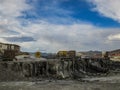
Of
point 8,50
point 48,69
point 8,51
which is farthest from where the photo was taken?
point 8,50

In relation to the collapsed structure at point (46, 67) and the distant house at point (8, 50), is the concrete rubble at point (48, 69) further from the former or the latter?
the distant house at point (8, 50)

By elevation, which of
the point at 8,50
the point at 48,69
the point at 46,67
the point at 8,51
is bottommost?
the point at 48,69

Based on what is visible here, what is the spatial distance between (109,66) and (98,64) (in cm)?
272

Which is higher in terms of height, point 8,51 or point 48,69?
point 8,51

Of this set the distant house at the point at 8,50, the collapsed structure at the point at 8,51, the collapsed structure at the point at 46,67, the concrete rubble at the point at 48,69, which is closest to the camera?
the concrete rubble at the point at 48,69

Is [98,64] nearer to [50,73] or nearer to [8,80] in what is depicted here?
[50,73]

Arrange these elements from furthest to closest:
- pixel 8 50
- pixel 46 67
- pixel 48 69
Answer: pixel 8 50, pixel 48 69, pixel 46 67

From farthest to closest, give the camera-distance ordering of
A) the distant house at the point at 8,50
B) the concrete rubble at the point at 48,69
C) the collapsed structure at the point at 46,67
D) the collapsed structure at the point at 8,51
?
the distant house at the point at 8,50, the collapsed structure at the point at 8,51, the collapsed structure at the point at 46,67, the concrete rubble at the point at 48,69

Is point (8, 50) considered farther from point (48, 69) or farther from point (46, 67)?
point (48, 69)

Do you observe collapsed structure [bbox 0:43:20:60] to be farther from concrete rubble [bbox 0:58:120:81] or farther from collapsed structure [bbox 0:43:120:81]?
concrete rubble [bbox 0:58:120:81]

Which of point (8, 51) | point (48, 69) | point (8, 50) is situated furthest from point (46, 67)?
point (8, 50)

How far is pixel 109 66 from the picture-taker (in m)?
53.0

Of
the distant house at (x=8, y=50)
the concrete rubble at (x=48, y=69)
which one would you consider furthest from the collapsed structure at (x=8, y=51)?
the concrete rubble at (x=48, y=69)

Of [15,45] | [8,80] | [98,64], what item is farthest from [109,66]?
[8,80]
